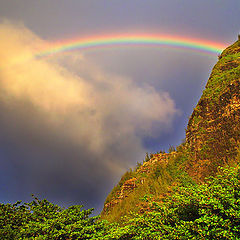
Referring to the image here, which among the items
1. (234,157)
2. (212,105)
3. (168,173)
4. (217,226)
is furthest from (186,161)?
(217,226)


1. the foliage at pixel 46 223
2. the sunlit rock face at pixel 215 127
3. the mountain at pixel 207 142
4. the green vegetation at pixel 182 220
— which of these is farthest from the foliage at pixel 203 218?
the sunlit rock face at pixel 215 127

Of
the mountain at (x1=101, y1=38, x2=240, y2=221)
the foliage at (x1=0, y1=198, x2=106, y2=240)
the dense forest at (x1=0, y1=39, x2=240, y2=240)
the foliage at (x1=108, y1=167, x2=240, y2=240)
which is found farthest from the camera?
the mountain at (x1=101, y1=38, x2=240, y2=221)

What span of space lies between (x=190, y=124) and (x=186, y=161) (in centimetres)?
425

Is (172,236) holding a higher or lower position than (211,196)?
lower

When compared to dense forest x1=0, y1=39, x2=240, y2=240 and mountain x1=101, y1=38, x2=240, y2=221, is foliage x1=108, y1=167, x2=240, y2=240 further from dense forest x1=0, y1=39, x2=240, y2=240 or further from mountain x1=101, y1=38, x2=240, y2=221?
mountain x1=101, y1=38, x2=240, y2=221

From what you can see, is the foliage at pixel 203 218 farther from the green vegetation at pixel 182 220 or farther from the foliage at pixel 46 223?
the foliage at pixel 46 223

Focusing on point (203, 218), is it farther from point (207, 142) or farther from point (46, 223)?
point (207, 142)

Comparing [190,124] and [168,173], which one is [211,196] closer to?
[168,173]

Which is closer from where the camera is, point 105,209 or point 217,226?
point 217,226

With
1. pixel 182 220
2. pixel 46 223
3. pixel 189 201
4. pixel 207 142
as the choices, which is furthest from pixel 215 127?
pixel 46 223

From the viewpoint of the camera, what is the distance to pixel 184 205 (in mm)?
6840

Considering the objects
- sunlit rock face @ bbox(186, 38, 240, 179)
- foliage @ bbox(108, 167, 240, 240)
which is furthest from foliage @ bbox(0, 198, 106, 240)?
sunlit rock face @ bbox(186, 38, 240, 179)

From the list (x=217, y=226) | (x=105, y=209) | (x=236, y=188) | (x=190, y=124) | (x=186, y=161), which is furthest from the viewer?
(x=105, y=209)

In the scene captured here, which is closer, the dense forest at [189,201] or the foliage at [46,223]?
the dense forest at [189,201]
